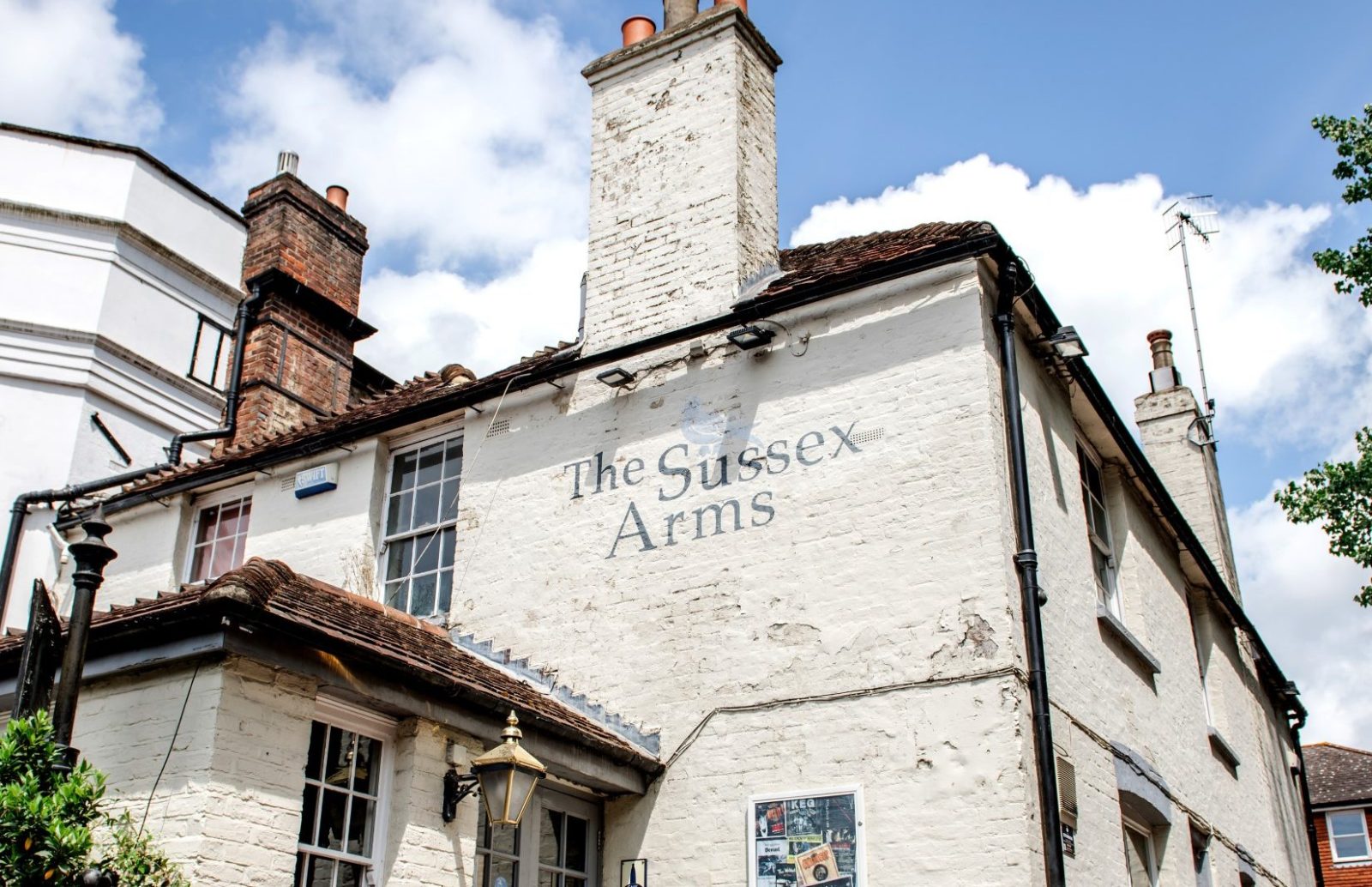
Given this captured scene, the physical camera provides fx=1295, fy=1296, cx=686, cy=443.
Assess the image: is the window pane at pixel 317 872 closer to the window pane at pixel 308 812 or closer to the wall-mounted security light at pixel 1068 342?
the window pane at pixel 308 812

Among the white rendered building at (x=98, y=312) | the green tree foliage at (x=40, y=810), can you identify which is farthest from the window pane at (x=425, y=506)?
the green tree foliage at (x=40, y=810)

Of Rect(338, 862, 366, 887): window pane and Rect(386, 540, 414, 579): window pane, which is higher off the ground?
Rect(386, 540, 414, 579): window pane

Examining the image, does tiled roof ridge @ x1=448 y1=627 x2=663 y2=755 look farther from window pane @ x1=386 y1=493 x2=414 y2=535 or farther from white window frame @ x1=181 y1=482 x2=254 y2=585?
white window frame @ x1=181 y1=482 x2=254 y2=585

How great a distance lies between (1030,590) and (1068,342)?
7.73 ft

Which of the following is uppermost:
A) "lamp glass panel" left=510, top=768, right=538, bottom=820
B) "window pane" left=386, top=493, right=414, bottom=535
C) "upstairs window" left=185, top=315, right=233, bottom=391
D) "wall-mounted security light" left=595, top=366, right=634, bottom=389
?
"upstairs window" left=185, top=315, right=233, bottom=391

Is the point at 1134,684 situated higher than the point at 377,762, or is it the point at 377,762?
the point at 1134,684

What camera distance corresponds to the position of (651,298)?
10961 millimetres

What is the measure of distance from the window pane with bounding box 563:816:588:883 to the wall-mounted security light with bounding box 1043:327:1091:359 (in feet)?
16.7

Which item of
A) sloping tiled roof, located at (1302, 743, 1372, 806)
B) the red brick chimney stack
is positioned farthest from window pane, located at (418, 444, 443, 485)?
sloping tiled roof, located at (1302, 743, 1372, 806)

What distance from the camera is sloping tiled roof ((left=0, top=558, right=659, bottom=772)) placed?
22.3ft

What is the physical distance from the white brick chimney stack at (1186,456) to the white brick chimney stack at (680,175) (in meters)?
7.68

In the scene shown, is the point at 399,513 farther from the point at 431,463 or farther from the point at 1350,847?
the point at 1350,847

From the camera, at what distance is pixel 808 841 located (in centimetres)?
838

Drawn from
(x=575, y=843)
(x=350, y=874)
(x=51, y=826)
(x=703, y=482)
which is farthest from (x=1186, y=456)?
(x=51, y=826)
